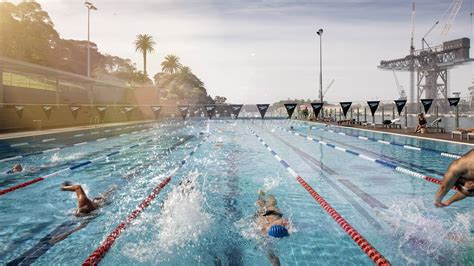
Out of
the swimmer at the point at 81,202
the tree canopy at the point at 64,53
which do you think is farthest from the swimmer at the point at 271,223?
the tree canopy at the point at 64,53

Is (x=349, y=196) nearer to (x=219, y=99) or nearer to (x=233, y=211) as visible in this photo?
(x=233, y=211)

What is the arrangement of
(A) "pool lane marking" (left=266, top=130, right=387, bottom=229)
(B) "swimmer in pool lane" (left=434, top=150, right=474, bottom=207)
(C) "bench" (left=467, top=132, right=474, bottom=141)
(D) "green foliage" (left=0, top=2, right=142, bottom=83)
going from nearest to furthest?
(B) "swimmer in pool lane" (left=434, top=150, right=474, bottom=207) < (A) "pool lane marking" (left=266, top=130, right=387, bottom=229) < (C) "bench" (left=467, top=132, right=474, bottom=141) < (D) "green foliage" (left=0, top=2, right=142, bottom=83)

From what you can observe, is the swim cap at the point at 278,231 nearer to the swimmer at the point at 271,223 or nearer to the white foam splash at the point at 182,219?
the swimmer at the point at 271,223

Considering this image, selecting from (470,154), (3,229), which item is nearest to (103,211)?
(3,229)

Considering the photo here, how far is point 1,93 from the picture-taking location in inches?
856

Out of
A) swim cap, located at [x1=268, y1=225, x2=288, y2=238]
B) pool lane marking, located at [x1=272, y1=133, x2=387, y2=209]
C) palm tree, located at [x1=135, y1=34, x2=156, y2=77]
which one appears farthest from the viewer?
palm tree, located at [x1=135, y1=34, x2=156, y2=77]

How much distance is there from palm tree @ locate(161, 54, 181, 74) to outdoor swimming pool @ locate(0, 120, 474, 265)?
230 feet

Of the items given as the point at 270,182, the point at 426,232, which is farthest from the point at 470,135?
the point at 426,232

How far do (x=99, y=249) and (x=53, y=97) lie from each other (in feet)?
96.6

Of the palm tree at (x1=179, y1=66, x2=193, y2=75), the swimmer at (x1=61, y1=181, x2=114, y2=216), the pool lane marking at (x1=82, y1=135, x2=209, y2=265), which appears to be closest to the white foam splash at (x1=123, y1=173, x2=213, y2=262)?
the pool lane marking at (x1=82, y1=135, x2=209, y2=265)

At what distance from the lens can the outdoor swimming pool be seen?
165 inches

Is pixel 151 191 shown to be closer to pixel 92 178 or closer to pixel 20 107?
pixel 92 178

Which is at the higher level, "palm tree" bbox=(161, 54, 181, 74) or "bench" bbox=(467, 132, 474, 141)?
"palm tree" bbox=(161, 54, 181, 74)

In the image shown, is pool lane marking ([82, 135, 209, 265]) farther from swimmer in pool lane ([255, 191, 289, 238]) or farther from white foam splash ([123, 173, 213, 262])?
swimmer in pool lane ([255, 191, 289, 238])
